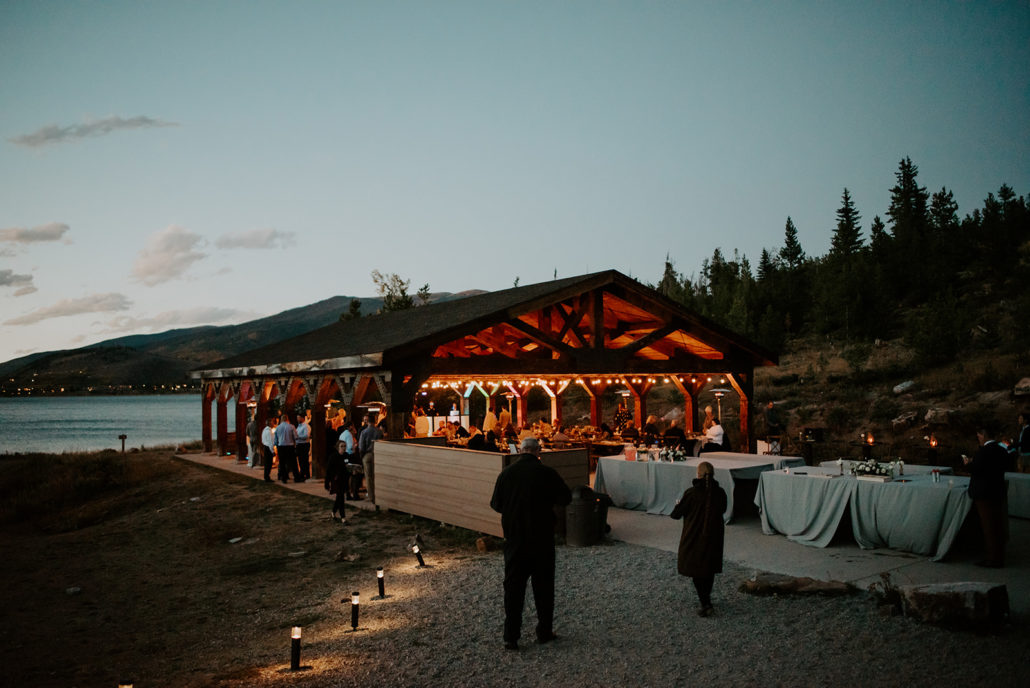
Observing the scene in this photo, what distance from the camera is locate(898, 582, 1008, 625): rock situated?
5.57m

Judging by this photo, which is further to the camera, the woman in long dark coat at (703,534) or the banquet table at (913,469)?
the banquet table at (913,469)

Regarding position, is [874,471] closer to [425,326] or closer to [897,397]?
[425,326]

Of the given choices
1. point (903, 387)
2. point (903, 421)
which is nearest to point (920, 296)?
point (903, 387)

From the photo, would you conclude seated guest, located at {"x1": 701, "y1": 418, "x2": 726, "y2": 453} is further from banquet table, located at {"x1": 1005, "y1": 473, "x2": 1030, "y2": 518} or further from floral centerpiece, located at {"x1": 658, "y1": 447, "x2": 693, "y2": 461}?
banquet table, located at {"x1": 1005, "y1": 473, "x2": 1030, "y2": 518}

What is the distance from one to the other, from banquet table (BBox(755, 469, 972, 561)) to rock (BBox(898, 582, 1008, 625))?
96.3 inches

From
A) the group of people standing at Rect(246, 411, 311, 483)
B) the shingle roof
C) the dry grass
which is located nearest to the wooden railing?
the dry grass

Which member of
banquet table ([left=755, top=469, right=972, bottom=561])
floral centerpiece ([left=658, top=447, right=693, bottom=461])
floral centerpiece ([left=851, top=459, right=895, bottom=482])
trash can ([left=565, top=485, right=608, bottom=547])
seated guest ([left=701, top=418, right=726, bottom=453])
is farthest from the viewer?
seated guest ([left=701, top=418, right=726, bottom=453])

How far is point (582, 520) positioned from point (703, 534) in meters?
3.29

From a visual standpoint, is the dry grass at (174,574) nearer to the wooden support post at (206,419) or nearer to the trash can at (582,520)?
the trash can at (582,520)

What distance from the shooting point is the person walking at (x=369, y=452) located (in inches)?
527

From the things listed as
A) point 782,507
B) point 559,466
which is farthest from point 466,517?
point 782,507

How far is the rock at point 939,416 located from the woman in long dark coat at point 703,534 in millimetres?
18401

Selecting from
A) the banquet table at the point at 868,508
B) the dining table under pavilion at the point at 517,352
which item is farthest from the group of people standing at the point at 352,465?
the banquet table at the point at 868,508

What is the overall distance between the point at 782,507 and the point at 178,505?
12.9 metres
